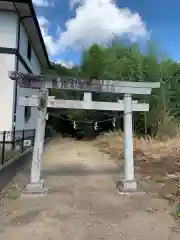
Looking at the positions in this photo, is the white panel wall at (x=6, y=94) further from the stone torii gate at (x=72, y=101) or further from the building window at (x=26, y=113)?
the stone torii gate at (x=72, y=101)

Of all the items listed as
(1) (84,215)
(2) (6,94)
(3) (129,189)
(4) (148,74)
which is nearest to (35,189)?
(1) (84,215)

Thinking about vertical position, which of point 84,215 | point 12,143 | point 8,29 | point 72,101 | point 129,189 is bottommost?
point 84,215

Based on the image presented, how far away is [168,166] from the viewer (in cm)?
866

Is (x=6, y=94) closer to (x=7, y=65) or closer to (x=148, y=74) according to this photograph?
(x=7, y=65)

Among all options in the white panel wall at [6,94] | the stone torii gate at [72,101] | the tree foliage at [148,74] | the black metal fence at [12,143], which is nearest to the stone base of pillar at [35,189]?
the stone torii gate at [72,101]

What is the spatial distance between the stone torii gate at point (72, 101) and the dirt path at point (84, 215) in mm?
474

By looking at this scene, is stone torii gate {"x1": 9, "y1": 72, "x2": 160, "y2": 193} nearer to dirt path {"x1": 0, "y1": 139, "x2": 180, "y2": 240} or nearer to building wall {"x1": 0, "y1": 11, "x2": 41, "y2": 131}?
dirt path {"x1": 0, "y1": 139, "x2": 180, "y2": 240}

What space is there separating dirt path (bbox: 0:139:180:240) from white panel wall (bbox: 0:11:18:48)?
5.21 metres

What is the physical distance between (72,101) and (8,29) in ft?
17.1


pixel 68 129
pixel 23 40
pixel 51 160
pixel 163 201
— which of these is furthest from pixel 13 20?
pixel 68 129

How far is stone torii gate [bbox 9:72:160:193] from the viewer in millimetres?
6348

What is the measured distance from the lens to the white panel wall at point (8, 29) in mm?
10469

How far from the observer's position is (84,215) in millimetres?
5000

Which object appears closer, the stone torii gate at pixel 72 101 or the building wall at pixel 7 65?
the stone torii gate at pixel 72 101
